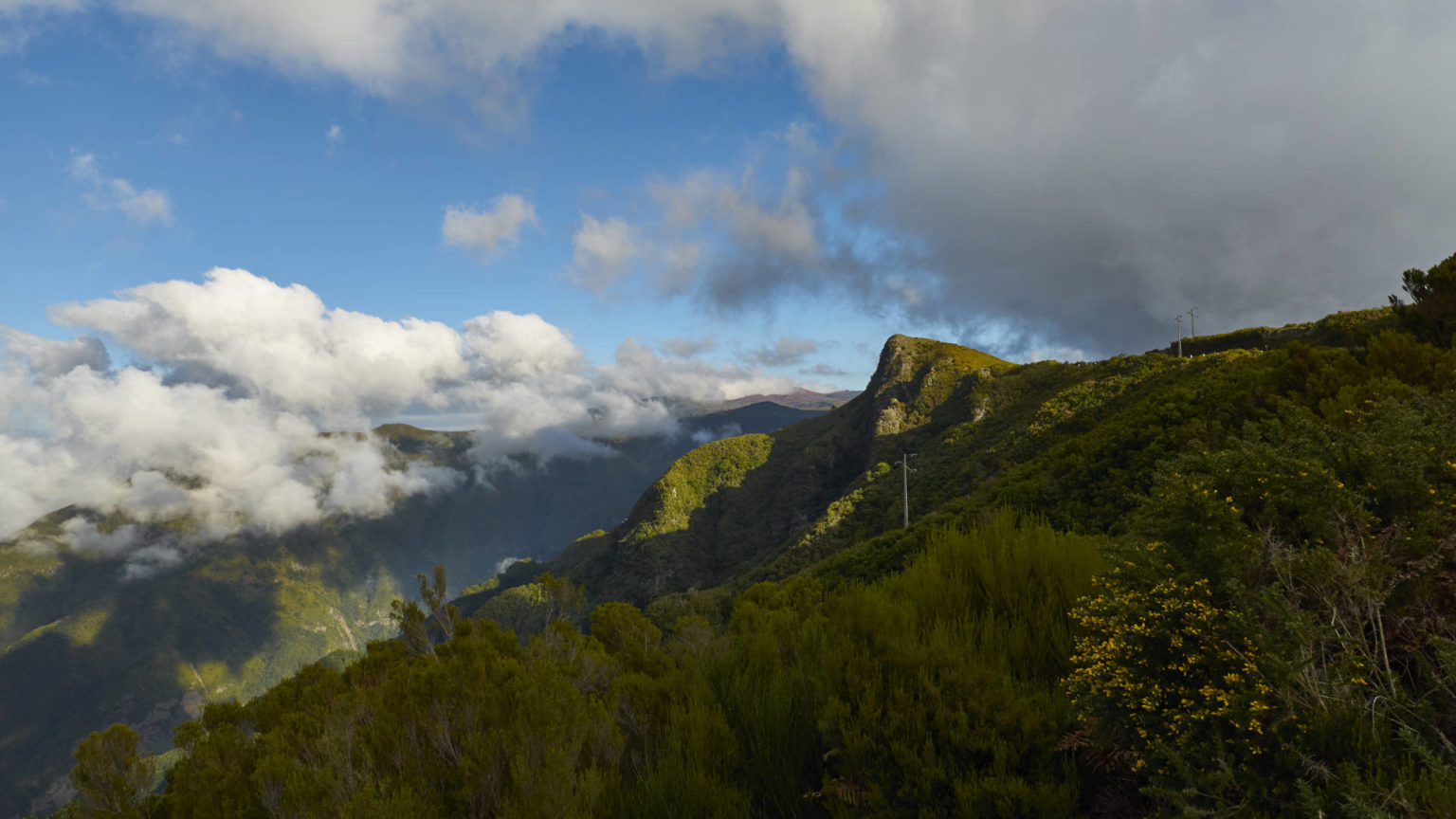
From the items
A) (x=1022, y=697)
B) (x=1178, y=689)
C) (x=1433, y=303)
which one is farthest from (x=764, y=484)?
(x=1178, y=689)

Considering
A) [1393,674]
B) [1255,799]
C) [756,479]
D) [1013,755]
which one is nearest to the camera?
[1255,799]

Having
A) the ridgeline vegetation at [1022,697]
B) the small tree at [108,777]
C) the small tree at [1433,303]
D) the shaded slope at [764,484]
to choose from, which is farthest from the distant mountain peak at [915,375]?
the small tree at [108,777]

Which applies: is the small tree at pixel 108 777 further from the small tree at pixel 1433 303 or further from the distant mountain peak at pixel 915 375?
the distant mountain peak at pixel 915 375

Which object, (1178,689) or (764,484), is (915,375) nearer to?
(764,484)

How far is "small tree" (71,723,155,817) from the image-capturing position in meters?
7.00

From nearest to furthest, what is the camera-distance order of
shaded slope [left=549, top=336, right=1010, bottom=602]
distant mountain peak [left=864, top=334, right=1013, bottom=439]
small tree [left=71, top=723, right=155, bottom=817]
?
small tree [left=71, top=723, right=155, bottom=817]
distant mountain peak [left=864, top=334, right=1013, bottom=439]
shaded slope [left=549, top=336, right=1010, bottom=602]

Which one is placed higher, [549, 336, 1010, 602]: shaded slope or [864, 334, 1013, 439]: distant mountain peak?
[864, 334, 1013, 439]: distant mountain peak

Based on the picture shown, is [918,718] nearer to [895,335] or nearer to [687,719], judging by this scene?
[687,719]

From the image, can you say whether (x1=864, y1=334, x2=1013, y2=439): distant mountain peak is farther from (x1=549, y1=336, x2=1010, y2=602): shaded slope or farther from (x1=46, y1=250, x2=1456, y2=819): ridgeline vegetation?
(x1=46, y1=250, x2=1456, y2=819): ridgeline vegetation

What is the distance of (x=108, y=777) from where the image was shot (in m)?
7.24

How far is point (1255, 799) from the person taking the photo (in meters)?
2.79


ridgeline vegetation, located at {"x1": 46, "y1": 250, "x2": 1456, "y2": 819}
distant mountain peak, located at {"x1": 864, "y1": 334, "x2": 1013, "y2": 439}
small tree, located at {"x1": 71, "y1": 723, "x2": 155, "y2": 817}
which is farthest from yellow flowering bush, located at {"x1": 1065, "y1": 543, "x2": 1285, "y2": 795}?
distant mountain peak, located at {"x1": 864, "y1": 334, "x2": 1013, "y2": 439}

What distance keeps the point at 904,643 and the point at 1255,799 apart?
2.22 metres

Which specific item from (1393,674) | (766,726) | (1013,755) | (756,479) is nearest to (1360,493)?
(1393,674)
